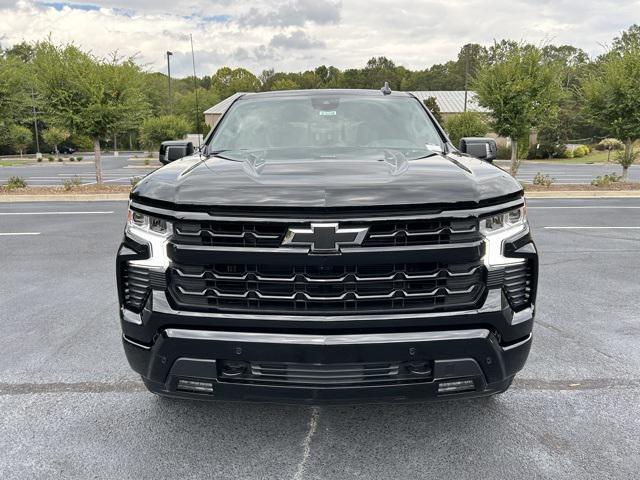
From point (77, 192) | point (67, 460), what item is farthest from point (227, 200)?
point (77, 192)

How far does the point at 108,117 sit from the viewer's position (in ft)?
50.8

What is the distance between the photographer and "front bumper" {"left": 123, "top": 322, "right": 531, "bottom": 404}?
7.38 feet

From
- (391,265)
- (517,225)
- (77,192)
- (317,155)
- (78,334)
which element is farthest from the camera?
(77,192)

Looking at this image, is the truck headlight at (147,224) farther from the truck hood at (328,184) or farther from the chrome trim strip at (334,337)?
the chrome trim strip at (334,337)

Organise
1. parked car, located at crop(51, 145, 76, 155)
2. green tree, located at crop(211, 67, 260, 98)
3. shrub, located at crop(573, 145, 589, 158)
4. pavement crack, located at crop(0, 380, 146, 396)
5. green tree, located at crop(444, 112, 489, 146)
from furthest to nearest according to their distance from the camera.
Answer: green tree, located at crop(211, 67, 260, 98), parked car, located at crop(51, 145, 76, 155), shrub, located at crop(573, 145, 589, 158), green tree, located at crop(444, 112, 489, 146), pavement crack, located at crop(0, 380, 146, 396)

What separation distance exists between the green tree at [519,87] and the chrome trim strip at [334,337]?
596 inches

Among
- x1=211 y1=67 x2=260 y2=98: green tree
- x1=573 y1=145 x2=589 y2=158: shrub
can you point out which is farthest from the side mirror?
x1=211 y1=67 x2=260 y2=98: green tree

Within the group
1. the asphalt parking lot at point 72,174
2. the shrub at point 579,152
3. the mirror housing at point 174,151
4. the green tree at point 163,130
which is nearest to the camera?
the mirror housing at point 174,151

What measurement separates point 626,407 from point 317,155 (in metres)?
2.39

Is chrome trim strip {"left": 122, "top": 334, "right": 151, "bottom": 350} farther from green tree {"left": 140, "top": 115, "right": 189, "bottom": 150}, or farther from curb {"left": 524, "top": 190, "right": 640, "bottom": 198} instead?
green tree {"left": 140, "top": 115, "right": 189, "bottom": 150}

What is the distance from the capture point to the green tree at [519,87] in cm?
1573

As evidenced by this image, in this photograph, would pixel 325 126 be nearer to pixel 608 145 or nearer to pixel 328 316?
pixel 328 316

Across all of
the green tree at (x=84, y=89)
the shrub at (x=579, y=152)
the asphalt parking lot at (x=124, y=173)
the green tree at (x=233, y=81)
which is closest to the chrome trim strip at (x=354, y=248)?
the green tree at (x=84, y=89)

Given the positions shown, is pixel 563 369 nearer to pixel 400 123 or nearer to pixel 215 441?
pixel 400 123
